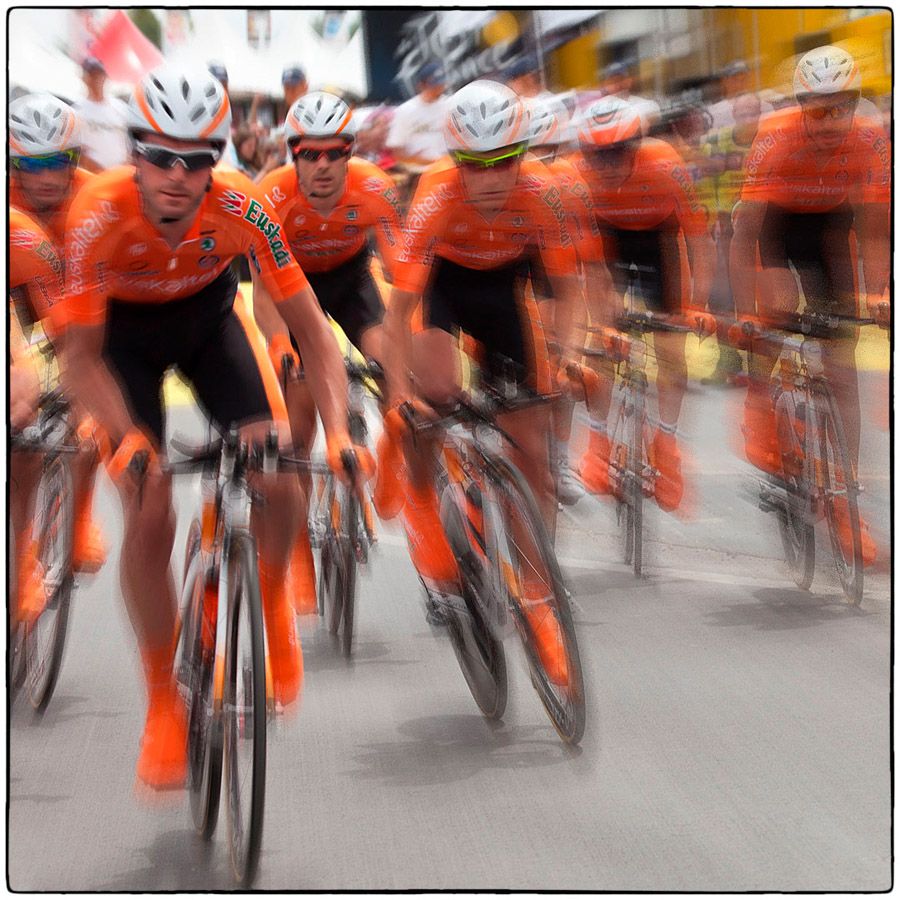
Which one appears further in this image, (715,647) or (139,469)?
(715,647)

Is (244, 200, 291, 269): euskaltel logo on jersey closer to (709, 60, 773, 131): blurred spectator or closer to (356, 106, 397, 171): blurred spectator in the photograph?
(356, 106, 397, 171): blurred spectator

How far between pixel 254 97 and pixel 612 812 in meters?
2.18

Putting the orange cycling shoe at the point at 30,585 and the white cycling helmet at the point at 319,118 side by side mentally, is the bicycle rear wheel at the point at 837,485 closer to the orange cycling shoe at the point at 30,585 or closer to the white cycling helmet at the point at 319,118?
the white cycling helmet at the point at 319,118

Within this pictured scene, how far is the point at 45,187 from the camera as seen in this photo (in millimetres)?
4195

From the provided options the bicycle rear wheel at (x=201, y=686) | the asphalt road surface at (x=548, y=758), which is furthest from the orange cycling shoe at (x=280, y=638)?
the bicycle rear wheel at (x=201, y=686)

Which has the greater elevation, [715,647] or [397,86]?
[397,86]

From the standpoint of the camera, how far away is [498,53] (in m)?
4.36

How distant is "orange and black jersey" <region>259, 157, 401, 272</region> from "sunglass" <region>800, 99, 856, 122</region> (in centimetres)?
135

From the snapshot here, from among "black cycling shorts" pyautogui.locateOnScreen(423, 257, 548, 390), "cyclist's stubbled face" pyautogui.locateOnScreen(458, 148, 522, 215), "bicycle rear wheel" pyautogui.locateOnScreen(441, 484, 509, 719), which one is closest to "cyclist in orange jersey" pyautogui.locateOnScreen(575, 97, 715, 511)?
"black cycling shorts" pyautogui.locateOnScreen(423, 257, 548, 390)

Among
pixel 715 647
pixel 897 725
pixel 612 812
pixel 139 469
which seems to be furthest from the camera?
pixel 715 647

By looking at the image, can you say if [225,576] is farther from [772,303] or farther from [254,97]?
[772,303]

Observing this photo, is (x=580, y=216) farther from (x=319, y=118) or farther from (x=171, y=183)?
(x=171, y=183)

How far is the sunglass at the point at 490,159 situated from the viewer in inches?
173

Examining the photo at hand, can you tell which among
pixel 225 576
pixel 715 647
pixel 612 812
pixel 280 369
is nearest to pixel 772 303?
Answer: pixel 715 647
